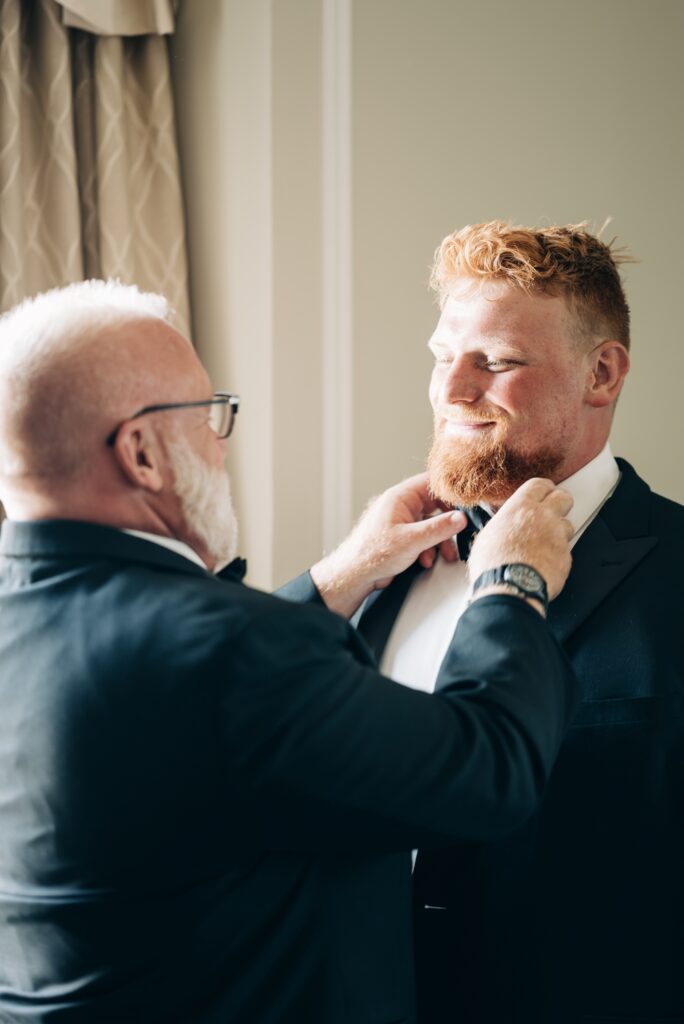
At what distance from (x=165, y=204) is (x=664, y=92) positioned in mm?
1117

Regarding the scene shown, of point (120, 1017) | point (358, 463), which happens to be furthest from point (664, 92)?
point (120, 1017)

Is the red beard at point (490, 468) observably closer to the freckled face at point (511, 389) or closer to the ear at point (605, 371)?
the freckled face at point (511, 389)

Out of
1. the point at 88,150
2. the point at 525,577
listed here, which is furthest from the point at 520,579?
the point at 88,150

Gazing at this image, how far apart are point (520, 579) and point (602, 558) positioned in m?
0.28

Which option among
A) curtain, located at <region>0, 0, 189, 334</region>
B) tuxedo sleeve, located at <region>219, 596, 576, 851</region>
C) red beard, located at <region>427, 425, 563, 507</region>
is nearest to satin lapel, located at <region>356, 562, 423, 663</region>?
red beard, located at <region>427, 425, 563, 507</region>

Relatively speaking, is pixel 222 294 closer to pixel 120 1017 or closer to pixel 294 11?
pixel 294 11

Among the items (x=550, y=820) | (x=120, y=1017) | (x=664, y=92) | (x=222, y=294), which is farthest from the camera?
(x=222, y=294)

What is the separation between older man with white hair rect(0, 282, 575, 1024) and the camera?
100 centimetres

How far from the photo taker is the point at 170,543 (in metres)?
1.14

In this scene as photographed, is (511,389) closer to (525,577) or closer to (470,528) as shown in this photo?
(470,528)

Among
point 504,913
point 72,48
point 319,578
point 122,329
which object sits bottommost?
point 504,913

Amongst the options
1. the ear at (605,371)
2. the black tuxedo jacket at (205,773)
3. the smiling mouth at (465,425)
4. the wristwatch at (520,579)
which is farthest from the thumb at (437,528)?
the black tuxedo jacket at (205,773)

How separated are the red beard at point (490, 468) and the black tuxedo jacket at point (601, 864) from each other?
24 centimetres

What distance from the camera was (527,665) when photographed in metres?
1.11
